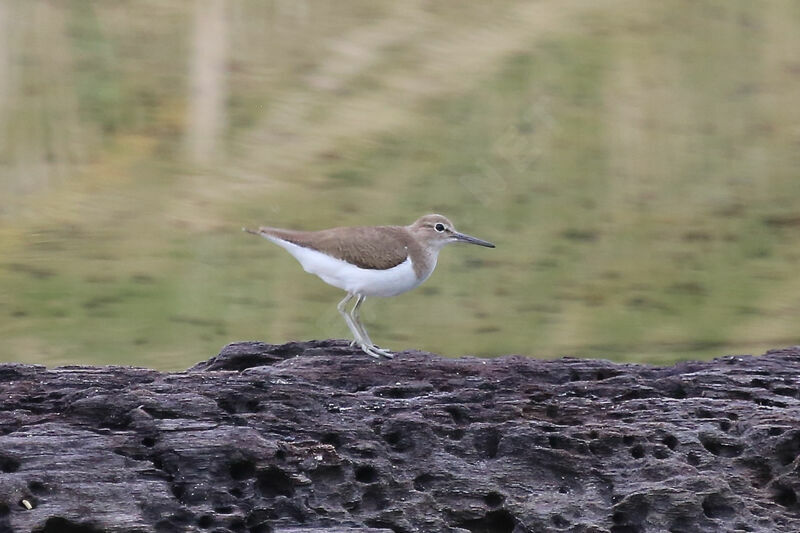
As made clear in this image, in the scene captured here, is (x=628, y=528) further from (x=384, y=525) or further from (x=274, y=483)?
(x=274, y=483)

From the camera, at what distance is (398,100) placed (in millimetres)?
17141

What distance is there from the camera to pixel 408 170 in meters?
16.2

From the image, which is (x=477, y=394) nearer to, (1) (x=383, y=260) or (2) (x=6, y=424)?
(1) (x=383, y=260)

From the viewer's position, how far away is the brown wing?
771 centimetres

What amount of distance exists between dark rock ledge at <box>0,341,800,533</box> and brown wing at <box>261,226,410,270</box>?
3.11ft

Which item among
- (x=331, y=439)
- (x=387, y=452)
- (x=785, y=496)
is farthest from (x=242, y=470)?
(x=785, y=496)

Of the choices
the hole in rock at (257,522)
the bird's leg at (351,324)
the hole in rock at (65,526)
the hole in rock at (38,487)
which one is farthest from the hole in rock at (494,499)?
the hole in rock at (38,487)

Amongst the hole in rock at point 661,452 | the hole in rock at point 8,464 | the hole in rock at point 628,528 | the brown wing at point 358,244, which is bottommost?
the hole in rock at point 628,528

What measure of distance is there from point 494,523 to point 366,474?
0.60m

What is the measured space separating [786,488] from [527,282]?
8.55 m

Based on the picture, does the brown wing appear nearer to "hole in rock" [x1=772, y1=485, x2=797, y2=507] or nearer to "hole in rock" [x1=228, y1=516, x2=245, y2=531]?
"hole in rock" [x1=228, y1=516, x2=245, y2=531]

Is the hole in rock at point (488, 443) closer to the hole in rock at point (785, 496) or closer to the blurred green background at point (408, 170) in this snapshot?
the hole in rock at point (785, 496)

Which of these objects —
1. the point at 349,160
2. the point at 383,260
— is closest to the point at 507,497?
the point at 383,260

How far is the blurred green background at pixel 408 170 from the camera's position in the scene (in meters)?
14.0
